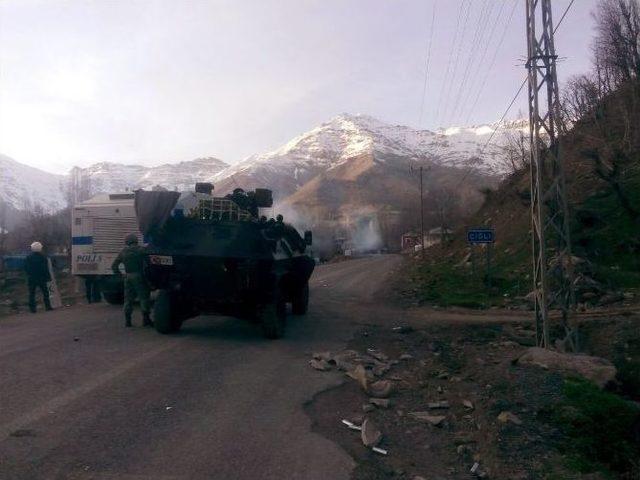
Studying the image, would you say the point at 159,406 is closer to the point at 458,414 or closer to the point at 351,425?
the point at 351,425

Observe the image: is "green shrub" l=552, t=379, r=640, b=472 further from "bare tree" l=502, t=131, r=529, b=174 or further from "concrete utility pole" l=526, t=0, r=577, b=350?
"bare tree" l=502, t=131, r=529, b=174

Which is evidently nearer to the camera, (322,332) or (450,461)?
(450,461)

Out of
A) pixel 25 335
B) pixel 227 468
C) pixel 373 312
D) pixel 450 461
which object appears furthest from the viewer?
pixel 373 312

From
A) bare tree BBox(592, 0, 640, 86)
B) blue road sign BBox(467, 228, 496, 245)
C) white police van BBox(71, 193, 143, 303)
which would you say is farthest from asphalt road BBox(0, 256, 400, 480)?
bare tree BBox(592, 0, 640, 86)

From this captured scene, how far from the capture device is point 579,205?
26484 mm

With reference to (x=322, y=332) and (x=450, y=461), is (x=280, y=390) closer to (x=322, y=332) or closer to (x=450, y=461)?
(x=450, y=461)

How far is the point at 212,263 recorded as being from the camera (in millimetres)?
11844

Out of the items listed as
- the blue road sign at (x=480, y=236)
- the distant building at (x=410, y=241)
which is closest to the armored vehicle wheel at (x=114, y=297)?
the blue road sign at (x=480, y=236)

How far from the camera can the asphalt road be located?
5.62m

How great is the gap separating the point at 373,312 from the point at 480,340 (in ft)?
16.9

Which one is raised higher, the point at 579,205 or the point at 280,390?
the point at 579,205

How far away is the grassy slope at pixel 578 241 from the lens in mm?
22219

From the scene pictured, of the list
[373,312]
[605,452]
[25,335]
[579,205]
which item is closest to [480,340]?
[373,312]

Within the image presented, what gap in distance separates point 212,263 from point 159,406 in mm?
4695
